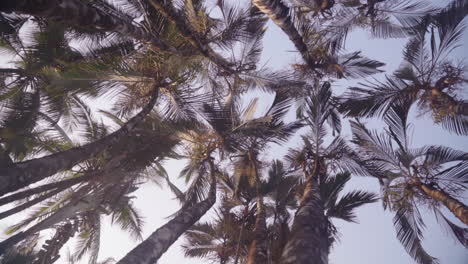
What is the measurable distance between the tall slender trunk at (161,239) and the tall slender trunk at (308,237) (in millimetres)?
1731

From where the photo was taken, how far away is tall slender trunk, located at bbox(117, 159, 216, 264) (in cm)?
347

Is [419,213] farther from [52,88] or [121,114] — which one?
[52,88]

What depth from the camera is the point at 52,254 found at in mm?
5543

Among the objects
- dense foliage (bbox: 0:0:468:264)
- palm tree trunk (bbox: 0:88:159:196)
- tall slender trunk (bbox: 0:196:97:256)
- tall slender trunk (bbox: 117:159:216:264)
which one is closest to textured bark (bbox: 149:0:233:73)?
dense foliage (bbox: 0:0:468:264)

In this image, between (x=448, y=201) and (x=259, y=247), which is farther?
(x=448, y=201)

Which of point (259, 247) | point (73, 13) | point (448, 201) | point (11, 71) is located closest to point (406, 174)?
point (448, 201)

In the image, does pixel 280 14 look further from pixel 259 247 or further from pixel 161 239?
pixel 161 239

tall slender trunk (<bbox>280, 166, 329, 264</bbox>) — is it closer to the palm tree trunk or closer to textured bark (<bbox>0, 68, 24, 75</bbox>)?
the palm tree trunk

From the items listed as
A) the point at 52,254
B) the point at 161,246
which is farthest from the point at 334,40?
the point at 52,254

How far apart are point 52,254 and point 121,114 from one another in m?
3.12

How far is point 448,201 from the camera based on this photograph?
462 centimetres

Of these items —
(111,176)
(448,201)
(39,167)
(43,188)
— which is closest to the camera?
(39,167)

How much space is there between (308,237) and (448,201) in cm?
305

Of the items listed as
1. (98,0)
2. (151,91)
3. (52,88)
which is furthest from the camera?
(151,91)
